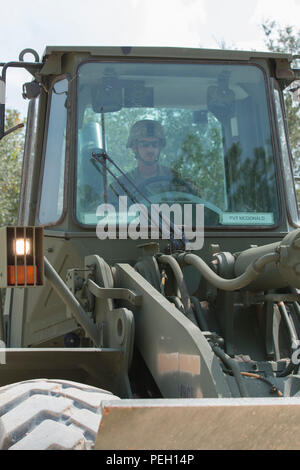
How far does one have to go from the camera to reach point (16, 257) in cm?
346

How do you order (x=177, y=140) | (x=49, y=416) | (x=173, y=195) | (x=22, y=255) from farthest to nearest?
(x=177, y=140), (x=173, y=195), (x=22, y=255), (x=49, y=416)

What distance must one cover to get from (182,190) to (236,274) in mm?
1031

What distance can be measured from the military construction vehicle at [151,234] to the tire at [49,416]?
0.01m

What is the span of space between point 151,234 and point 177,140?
774 mm

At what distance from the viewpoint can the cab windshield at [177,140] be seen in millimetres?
4805

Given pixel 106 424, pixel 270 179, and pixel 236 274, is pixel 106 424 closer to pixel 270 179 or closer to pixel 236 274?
pixel 236 274

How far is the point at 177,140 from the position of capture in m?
5.00

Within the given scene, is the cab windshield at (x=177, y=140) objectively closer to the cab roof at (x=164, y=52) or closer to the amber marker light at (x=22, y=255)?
the cab roof at (x=164, y=52)

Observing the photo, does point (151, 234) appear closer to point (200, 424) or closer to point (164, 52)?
point (164, 52)

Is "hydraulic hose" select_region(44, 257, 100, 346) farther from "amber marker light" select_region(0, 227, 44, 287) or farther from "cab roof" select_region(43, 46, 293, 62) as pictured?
"cab roof" select_region(43, 46, 293, 62)

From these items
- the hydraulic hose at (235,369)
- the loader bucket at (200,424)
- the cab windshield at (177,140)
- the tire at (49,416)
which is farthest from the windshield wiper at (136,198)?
the loader bucket at (200,424)

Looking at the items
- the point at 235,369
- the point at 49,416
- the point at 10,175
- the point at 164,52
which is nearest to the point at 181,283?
the point at 235,369
